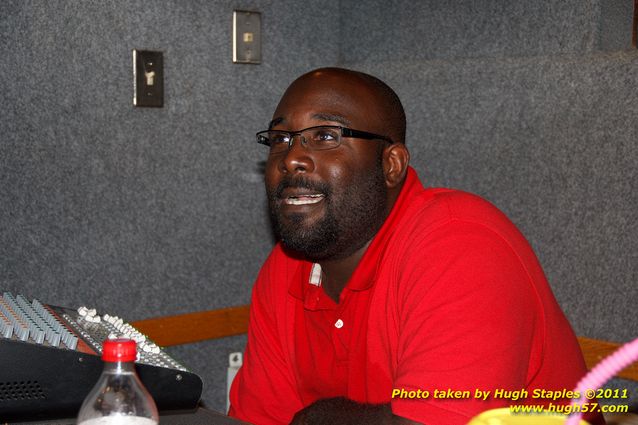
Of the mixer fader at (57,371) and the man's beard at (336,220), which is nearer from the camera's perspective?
the mixer fader at (57,371)

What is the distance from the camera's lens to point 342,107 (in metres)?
1.47

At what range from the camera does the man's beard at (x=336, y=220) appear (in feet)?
4.76

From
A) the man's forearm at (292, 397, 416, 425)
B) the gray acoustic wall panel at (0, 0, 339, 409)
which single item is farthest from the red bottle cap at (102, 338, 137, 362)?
the gray acoustic wall panel at (0, 0, 339, 409)

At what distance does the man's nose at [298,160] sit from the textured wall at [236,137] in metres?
0.60

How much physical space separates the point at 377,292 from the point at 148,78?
3.04 feet

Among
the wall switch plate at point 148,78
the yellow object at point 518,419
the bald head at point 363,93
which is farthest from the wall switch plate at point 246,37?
the yellow object at point 518,419

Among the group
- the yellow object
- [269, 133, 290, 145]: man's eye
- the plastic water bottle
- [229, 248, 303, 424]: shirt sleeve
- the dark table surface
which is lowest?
[229, 248, 303, 424]: shirt sleeve

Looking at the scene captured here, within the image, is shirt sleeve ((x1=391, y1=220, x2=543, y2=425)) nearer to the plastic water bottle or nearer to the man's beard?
the man's beard

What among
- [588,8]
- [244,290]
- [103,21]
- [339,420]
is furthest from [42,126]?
[588,8]

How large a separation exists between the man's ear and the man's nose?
157 mm

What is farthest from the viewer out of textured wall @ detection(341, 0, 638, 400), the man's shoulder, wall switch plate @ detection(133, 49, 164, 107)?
wall switch plate @ detection(133, 49, 164, 107)

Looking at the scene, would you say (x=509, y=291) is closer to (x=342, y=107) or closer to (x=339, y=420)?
(x=339, y=420)

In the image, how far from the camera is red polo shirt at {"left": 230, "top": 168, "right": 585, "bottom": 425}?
3.59ft

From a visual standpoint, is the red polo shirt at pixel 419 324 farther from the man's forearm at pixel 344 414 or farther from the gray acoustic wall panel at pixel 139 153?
the gray acoustic wall panel at pixel 139 153
